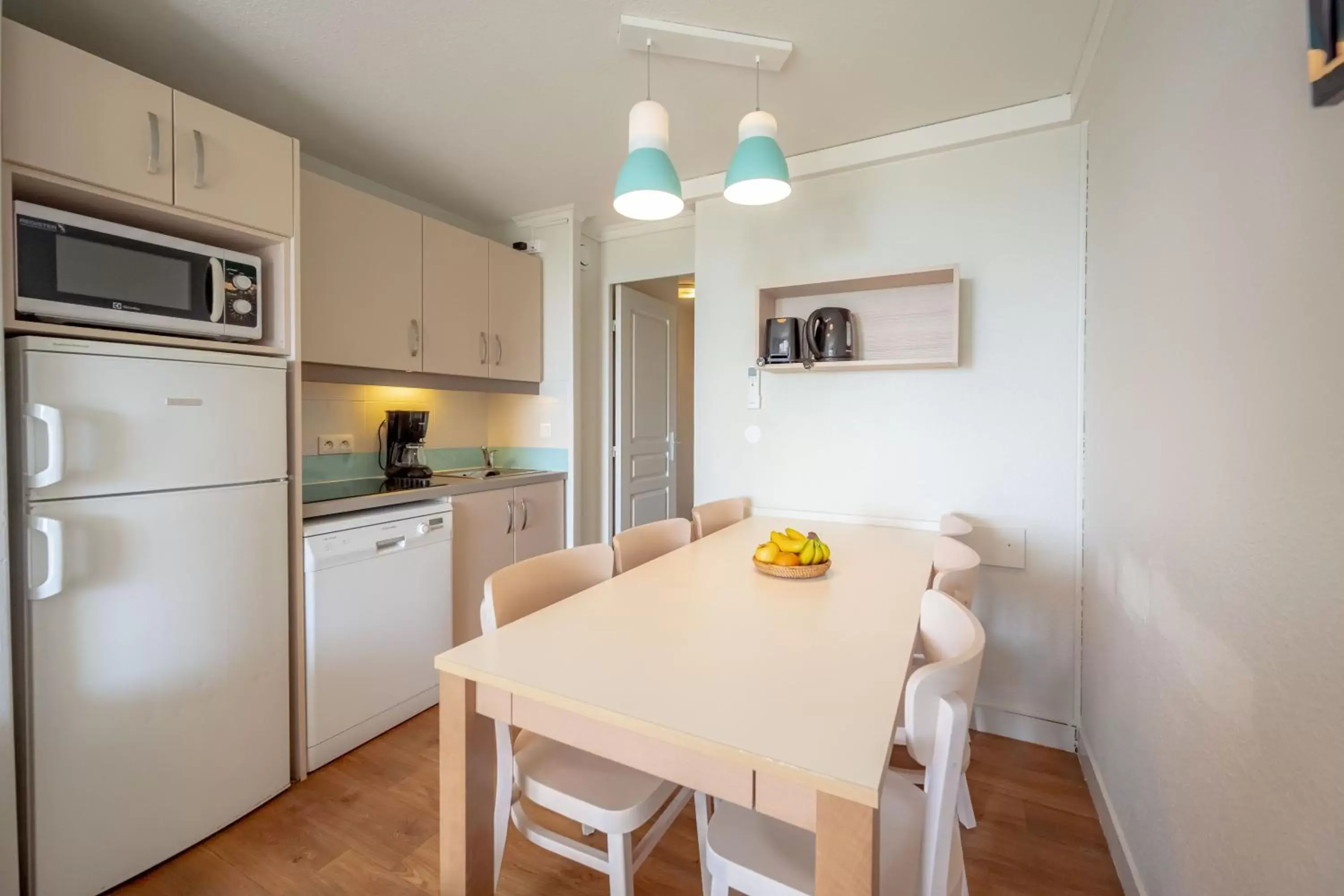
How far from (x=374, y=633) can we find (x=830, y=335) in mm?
2219

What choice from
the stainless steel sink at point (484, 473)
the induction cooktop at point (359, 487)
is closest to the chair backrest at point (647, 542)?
the induction cooktop at point (359, 487)

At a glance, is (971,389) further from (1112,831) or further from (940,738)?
(940,738)

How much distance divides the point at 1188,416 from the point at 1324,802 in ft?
2.31

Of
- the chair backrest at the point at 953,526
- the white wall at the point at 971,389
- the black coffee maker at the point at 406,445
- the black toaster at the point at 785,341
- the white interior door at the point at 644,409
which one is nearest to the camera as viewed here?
the chair backrest at the point at 953,526

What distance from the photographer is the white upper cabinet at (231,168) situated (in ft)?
5.16

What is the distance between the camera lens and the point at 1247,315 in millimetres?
880

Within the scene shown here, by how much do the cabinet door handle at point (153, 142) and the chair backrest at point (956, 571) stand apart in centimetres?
234

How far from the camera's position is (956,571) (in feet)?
4.02

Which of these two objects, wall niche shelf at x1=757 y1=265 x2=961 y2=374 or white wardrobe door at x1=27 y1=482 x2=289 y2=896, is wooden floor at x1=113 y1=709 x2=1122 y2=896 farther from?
wall niche shelf at x1=757 y1=265 x2=961 y2=374

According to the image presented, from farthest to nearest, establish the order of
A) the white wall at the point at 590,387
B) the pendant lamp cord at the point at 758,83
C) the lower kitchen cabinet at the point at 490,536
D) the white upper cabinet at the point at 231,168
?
1. the white wall at the point at 590,387
2. the lower kitchen cabinet at the point at 490,536
3. the pendant lamp cord at the point at 758,83
4. the white upper cabinet at the point at 231,168

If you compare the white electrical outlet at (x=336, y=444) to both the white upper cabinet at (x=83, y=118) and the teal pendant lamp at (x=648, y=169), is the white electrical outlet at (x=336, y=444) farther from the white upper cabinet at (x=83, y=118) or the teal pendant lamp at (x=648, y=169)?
the teal pendant lamp at (x=648, y=169)

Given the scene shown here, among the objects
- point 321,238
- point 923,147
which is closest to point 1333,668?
point 923,147

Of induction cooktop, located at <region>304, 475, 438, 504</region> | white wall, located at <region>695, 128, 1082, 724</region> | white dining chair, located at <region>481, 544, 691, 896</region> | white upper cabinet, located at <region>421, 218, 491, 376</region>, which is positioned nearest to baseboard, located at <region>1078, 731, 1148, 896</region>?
white wall, located at <region>695, 128, 1082, 724</region>

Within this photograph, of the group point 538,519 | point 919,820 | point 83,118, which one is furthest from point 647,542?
point 83,118
